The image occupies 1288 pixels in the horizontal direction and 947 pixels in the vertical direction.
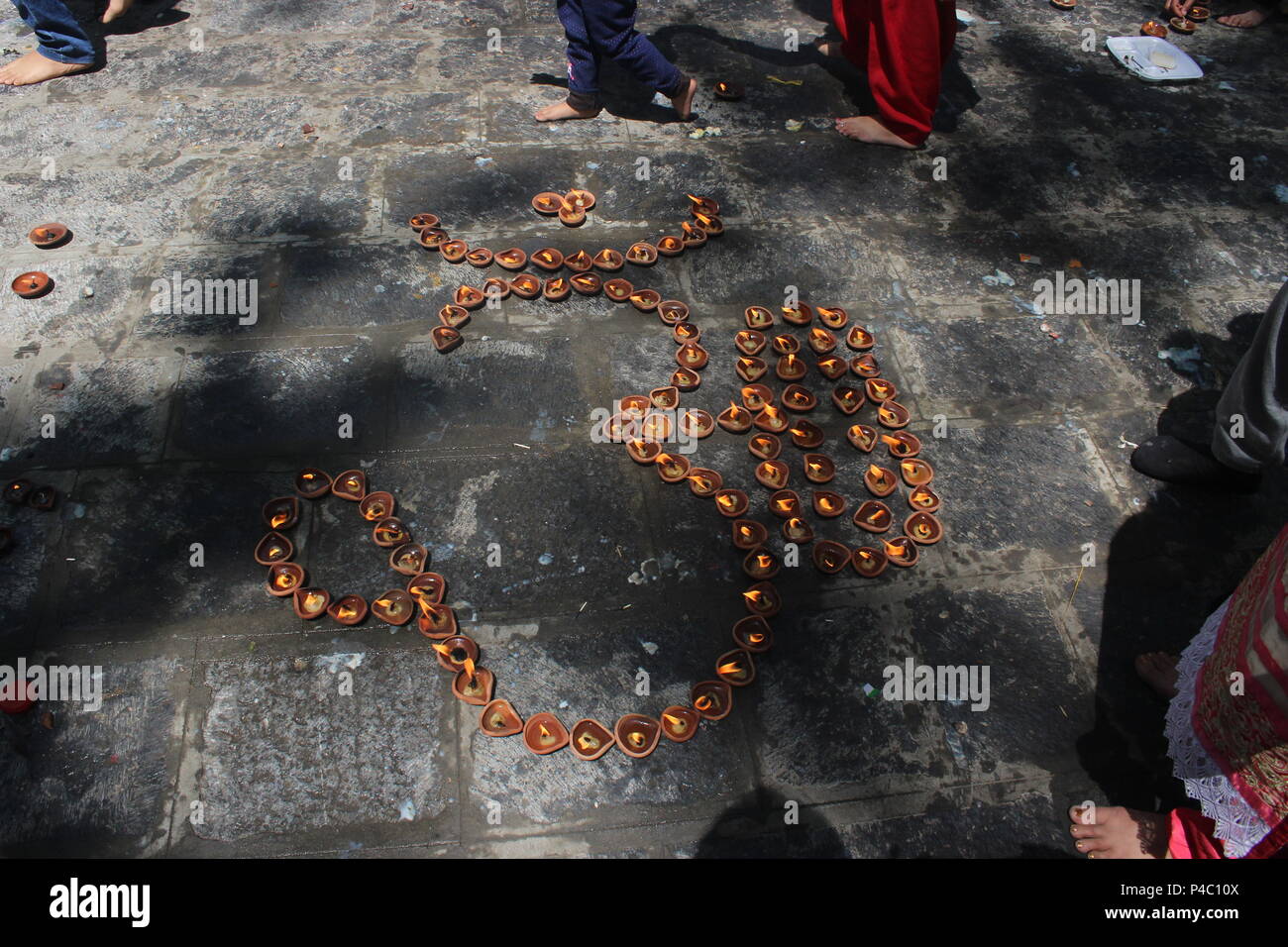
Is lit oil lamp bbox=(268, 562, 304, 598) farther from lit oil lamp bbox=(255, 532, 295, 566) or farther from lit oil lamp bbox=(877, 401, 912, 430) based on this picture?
lit oil lamp bbox=(877, 401, 912, 430)

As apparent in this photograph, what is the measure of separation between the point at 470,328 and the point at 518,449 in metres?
0.70

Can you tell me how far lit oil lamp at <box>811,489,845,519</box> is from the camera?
280 centimetres

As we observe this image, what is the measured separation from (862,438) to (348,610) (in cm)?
192

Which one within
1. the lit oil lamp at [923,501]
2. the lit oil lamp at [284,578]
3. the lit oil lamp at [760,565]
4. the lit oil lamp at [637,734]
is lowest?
the lit oil lamp at [637,734]

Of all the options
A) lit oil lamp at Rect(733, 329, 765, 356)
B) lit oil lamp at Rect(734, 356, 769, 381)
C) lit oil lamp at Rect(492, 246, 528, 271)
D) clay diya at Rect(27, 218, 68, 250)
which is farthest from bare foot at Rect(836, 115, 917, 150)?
clay diya at Rect(27, 218, 68, 250)

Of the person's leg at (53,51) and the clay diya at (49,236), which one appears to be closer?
the clay diya at (49,236)

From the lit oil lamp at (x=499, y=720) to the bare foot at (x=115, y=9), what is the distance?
202 inches

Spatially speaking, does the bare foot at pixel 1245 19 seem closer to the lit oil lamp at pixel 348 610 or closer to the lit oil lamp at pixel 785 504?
the lit oil lamp at pixel 785 504

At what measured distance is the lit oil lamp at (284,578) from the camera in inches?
99.9

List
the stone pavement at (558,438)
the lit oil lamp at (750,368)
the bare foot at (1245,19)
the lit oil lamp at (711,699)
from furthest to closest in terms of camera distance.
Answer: the bare foot at (1245,19), the lit oil lamp at (750,368), the lit oil lamp at (711,699), the stone pavement at (558,438)

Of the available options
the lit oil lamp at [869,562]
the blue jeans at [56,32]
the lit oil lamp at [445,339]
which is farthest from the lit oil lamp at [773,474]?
the blue jeans at [56,32]
